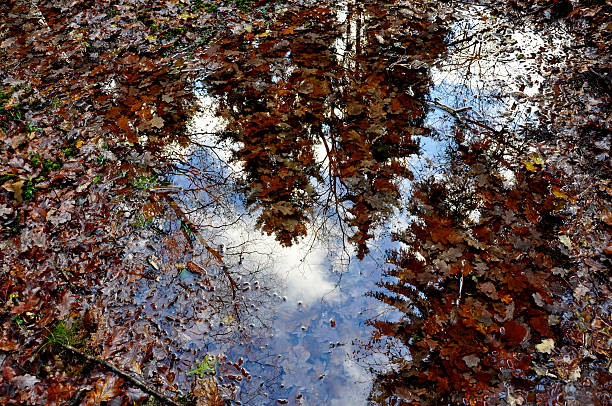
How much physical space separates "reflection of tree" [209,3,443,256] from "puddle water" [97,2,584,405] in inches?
0.9

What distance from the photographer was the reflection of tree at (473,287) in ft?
7.30

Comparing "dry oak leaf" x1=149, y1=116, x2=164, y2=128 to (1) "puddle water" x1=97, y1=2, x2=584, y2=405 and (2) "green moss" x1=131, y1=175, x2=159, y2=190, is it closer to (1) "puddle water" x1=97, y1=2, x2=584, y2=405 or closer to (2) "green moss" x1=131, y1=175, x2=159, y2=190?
(1) "puddle water" x1=97, y1=2, x2=584, y2=405

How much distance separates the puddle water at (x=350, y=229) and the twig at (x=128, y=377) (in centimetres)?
14

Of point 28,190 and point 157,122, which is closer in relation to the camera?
point 28,190

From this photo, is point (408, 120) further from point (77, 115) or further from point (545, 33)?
point (77, 115)

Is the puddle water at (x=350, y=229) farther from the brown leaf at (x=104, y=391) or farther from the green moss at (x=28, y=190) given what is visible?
the green moss at (x=28, y=190)

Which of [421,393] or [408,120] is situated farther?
[408,120]

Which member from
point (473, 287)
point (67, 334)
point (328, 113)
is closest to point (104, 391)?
point (67, 334)

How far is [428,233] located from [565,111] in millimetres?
2400

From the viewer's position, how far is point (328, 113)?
419cm

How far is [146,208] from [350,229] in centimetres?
186

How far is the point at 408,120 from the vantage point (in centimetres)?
409

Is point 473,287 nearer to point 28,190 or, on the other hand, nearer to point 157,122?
point 157,122

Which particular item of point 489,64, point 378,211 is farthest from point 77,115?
point 489,64
